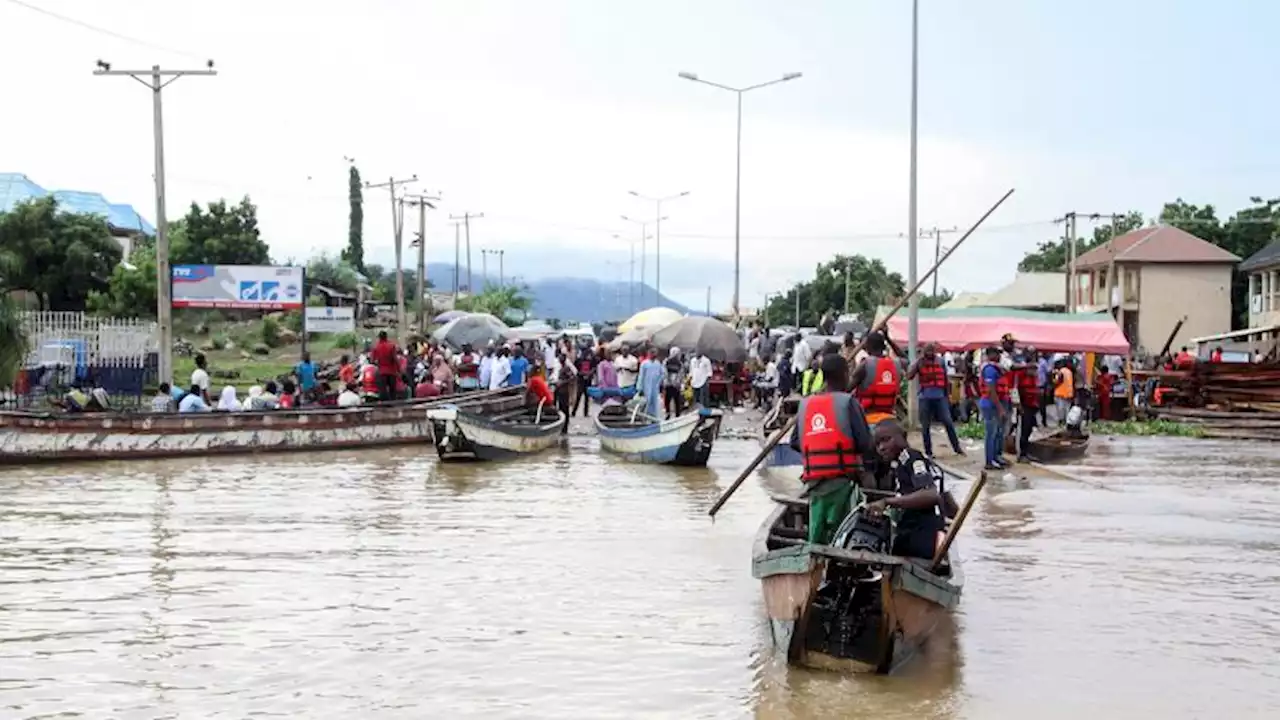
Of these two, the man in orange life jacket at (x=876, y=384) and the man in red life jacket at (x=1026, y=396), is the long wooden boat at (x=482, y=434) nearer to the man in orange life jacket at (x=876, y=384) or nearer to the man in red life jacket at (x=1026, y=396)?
the man in red life jacket at (x=1026, y=396)

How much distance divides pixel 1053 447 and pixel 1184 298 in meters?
35.7

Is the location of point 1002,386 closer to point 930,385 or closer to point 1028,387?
point 1028,387

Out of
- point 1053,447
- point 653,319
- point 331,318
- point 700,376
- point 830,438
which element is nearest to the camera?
point 830,438

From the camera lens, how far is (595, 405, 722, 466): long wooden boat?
2012 centimetres

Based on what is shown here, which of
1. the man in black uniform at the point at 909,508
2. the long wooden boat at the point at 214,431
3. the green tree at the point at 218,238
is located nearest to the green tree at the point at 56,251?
the green tree at the point at 218,238

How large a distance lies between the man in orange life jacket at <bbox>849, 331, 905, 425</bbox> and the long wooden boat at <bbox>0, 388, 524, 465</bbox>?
386 inches

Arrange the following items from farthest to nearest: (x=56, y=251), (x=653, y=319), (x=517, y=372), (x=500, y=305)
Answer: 1. (x=500, y=305)
2. (x=56, y=251)
3. (x=653, y=319)
4. (x=517, y=372)

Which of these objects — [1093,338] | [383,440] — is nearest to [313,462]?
[383,440]

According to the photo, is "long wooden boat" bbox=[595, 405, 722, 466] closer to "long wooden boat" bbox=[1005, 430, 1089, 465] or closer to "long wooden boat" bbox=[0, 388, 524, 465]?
"long wooden boat" bbox=[0, 388, 524, 465]

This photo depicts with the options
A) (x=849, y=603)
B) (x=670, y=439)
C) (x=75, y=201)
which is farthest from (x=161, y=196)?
(x=75, y=201)

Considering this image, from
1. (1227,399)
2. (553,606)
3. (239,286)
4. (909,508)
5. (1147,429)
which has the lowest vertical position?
(553,606)

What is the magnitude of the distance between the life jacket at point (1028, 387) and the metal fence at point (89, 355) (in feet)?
61.3

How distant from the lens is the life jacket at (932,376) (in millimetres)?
18188

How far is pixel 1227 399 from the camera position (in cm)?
2980
